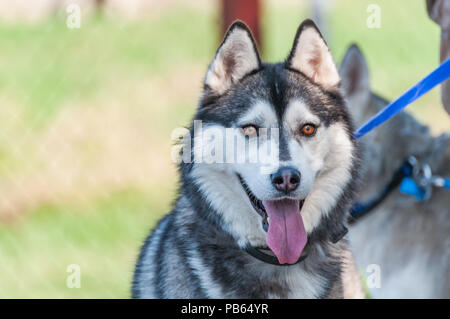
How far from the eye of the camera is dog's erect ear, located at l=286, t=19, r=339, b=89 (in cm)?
255

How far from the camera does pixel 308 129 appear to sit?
2498 millimetres

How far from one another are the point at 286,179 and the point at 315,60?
0.57 metres

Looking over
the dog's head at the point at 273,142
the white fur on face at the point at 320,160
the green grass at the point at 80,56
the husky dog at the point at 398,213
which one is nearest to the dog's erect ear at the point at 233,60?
the dog's head at the point at 273,142

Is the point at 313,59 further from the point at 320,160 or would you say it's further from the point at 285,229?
the point at 285,229

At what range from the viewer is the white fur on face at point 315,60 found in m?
2.56

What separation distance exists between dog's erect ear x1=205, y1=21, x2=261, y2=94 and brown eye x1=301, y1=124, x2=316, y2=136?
330 millimetres

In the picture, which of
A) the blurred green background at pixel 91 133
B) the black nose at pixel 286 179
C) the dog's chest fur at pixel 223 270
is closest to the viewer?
the black nose at pixel 286 179

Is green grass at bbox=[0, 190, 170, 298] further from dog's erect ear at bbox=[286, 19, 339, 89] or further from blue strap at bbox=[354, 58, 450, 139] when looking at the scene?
dog's erect ear at bbox=[286, 19, 339, 89]

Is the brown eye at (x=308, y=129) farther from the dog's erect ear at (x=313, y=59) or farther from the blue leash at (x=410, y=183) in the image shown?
the blue leash at (x=410, y=183)

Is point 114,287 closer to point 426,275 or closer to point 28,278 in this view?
point 28,278

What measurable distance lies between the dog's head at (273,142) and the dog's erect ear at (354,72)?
1.11 metres

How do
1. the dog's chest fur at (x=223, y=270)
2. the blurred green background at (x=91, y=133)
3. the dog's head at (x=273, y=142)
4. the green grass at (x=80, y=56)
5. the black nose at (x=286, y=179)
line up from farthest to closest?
the green grass at (x=80, y=56), the blurred green background at (x=91, y=133), the dog's chest fur at (x=223, y=270), the dog's head at (x=273, y=142), the black nose at (x=286, y=179)

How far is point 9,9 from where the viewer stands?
241 inches

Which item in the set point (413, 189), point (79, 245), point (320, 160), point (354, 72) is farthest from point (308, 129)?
point (79, 245)
